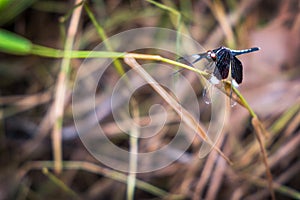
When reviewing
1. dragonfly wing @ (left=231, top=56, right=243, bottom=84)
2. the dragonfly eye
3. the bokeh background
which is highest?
the bokeh background

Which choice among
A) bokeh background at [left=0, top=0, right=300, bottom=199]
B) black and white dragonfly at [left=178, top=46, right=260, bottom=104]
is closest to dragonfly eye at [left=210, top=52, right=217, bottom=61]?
black and white dragonfly at [left=178, top=46, right=260, bottom=104]

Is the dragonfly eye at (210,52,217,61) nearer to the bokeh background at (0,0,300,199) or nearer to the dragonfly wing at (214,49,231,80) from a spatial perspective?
the dragonfly wing at (214,49,231,80)

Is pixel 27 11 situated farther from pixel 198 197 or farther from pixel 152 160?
pixel 198 197

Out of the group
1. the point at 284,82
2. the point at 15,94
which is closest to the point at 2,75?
the point at 15,94

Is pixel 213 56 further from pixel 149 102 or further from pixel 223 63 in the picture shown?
pixel 149 102

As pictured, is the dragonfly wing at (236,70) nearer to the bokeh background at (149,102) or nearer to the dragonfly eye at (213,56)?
the dragonfly eye at (213,56)

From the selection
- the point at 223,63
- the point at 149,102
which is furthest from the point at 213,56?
the point at 149,102
